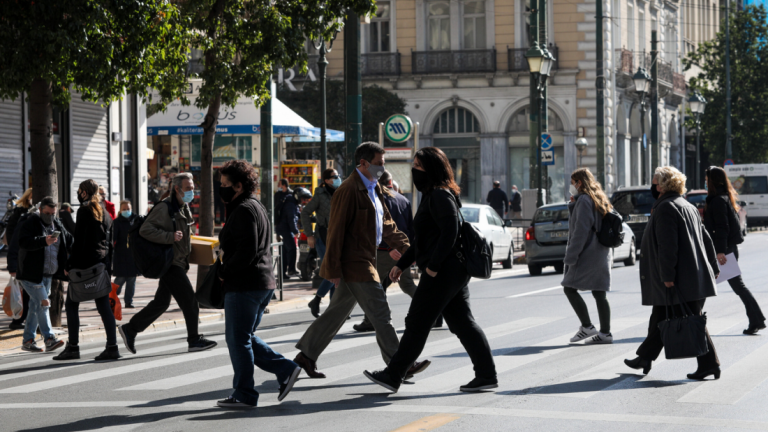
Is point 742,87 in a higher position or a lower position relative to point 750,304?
A: higher

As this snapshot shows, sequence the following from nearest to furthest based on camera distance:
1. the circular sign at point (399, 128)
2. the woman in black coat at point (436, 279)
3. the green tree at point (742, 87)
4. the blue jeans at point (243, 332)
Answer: the blue jeans at point (243, 332)
the woman in black coat at point (436, 279)
the circular sign at point (399, 128)
the green tree at point (742, 87)

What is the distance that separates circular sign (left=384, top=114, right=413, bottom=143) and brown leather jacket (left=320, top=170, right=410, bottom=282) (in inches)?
438

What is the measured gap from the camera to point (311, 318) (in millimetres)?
13180

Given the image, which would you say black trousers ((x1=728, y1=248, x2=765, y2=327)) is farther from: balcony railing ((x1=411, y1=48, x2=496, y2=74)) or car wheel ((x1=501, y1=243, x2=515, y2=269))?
balcony railing ((x1=411, y1=48, x2=496, y2=74))

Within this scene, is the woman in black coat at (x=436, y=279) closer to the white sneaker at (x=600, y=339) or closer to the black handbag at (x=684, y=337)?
the black handbag at (x=684, y=337)

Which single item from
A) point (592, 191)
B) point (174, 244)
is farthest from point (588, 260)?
point (174, 244)

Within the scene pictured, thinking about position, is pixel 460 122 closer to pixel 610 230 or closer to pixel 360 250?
pixel 610 230

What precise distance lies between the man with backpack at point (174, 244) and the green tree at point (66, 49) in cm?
262

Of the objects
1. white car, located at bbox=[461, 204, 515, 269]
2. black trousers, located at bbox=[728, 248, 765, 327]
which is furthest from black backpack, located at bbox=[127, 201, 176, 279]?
white car, located at bbox=[461, 204, 515, 269]

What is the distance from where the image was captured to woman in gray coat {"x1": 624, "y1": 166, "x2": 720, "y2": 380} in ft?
25.6

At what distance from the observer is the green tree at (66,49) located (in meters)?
11.3

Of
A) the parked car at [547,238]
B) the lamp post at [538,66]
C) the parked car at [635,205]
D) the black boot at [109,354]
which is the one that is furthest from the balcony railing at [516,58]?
the black boot at [109,354]

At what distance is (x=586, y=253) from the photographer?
33.3 ft

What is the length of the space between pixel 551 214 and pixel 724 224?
32.9 ft
